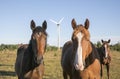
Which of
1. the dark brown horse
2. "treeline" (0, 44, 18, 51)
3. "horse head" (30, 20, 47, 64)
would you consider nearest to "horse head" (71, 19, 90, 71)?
the dark brown horse

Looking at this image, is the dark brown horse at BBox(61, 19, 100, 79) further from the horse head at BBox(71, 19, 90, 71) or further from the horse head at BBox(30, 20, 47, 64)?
the horse head at BBox(30, 20, 47, 64)

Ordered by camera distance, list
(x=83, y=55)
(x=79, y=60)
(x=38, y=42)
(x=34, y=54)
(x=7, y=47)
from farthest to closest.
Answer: (x=7, y=47), (x=34, y=54), (x=38, y=42), (x=83, y=55), (x=79, y=60)

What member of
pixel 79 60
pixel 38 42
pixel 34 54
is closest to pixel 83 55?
pixel 79 60

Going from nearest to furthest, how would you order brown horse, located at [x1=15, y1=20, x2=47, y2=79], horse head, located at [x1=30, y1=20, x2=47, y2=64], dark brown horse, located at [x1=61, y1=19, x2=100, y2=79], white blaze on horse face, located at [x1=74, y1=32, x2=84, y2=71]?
white blaze on horse face, located at [x1=74, y1=32, x2=84, y2=71]
dark brown horse, located at [x1=61, y1=19, x2=100, y2=79]
horse head, located at [x1=30, y1=20, x2=47, y2=64]
brown horse, located at [x1=15, y1=20, x2=47, y2=79]

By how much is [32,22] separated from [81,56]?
203 cm

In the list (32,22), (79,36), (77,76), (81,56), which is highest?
(32,22)

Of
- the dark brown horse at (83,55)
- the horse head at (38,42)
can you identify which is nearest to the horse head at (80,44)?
the dark brown horse at (83,55)

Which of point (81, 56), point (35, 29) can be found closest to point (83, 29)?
point (81, 56)

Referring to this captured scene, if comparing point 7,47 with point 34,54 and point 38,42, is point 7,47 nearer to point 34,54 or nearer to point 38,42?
point 34,54

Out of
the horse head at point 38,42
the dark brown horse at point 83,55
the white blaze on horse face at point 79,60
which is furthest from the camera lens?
the horse head at point 38,42

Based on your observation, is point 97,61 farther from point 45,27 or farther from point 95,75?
point 45,27

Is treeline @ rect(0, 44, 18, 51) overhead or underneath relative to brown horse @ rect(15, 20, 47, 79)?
overhead

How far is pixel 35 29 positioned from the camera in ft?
25.6

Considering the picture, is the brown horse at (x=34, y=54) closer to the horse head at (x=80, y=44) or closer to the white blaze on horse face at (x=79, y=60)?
the horse head at (x=80, y=44)
